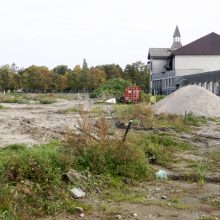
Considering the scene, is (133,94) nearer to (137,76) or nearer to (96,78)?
(137,76)

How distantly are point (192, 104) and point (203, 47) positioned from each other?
131 ft

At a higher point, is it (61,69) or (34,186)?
(61,69)

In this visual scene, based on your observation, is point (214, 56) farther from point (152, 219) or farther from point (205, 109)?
point (152, 219)

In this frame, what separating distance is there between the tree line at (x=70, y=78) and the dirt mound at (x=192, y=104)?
53266 millimetres

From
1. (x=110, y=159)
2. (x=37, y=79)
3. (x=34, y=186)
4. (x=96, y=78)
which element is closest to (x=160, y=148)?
(x=110, y=159)

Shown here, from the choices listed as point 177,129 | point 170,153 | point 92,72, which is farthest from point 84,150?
point 92,72

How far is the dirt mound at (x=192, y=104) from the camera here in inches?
1040

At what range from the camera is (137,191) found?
8672mm

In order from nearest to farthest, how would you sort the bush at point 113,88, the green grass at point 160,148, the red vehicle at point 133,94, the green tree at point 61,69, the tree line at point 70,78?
the green grass at point 160,148 < the red vehicle at point 133,94 < the bush at point 113,88 < the tree line at point 70,78 < the green tree at point 61,69

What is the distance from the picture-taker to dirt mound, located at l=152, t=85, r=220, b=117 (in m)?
26.4

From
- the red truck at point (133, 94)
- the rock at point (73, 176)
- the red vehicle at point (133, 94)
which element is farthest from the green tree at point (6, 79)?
the rock at point (73, 176)

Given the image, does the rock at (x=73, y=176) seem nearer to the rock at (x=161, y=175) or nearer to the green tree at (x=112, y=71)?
the rock at (x=161, y=175)

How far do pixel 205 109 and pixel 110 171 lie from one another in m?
18.2

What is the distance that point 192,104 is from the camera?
27.0 m
